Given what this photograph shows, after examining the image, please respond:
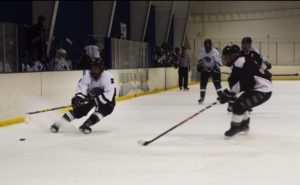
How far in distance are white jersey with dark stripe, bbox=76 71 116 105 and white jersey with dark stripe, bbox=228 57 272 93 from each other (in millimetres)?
1237

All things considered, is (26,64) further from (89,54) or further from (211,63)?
(211,63)

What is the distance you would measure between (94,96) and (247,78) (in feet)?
5.17

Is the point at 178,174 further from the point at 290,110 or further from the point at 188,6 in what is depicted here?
the point at 188,6

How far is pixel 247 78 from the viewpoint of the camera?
478 centimetres

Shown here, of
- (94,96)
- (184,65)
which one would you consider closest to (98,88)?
(94,96)

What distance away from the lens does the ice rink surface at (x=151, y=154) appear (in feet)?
10.3

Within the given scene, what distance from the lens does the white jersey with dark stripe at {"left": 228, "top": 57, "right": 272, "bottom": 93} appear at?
473 centimetres

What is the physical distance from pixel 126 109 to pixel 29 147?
3800 mm

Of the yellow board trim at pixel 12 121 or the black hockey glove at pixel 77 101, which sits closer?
the black hockey glove at pixel 77 101

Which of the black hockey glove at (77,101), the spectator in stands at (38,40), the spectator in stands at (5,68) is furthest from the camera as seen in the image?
the spectator in stands at (38,40)

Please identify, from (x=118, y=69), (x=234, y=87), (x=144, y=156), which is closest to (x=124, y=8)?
Result: (x=118, y=69)

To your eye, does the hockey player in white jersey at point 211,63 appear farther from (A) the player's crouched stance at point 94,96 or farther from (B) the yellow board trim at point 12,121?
(A) the player's crouched stance at point 94,96

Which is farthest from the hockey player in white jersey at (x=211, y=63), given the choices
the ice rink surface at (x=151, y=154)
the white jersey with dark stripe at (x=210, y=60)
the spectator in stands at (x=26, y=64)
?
the spectator in stands at (x=26, y=64)

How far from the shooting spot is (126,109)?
26.6 feet
